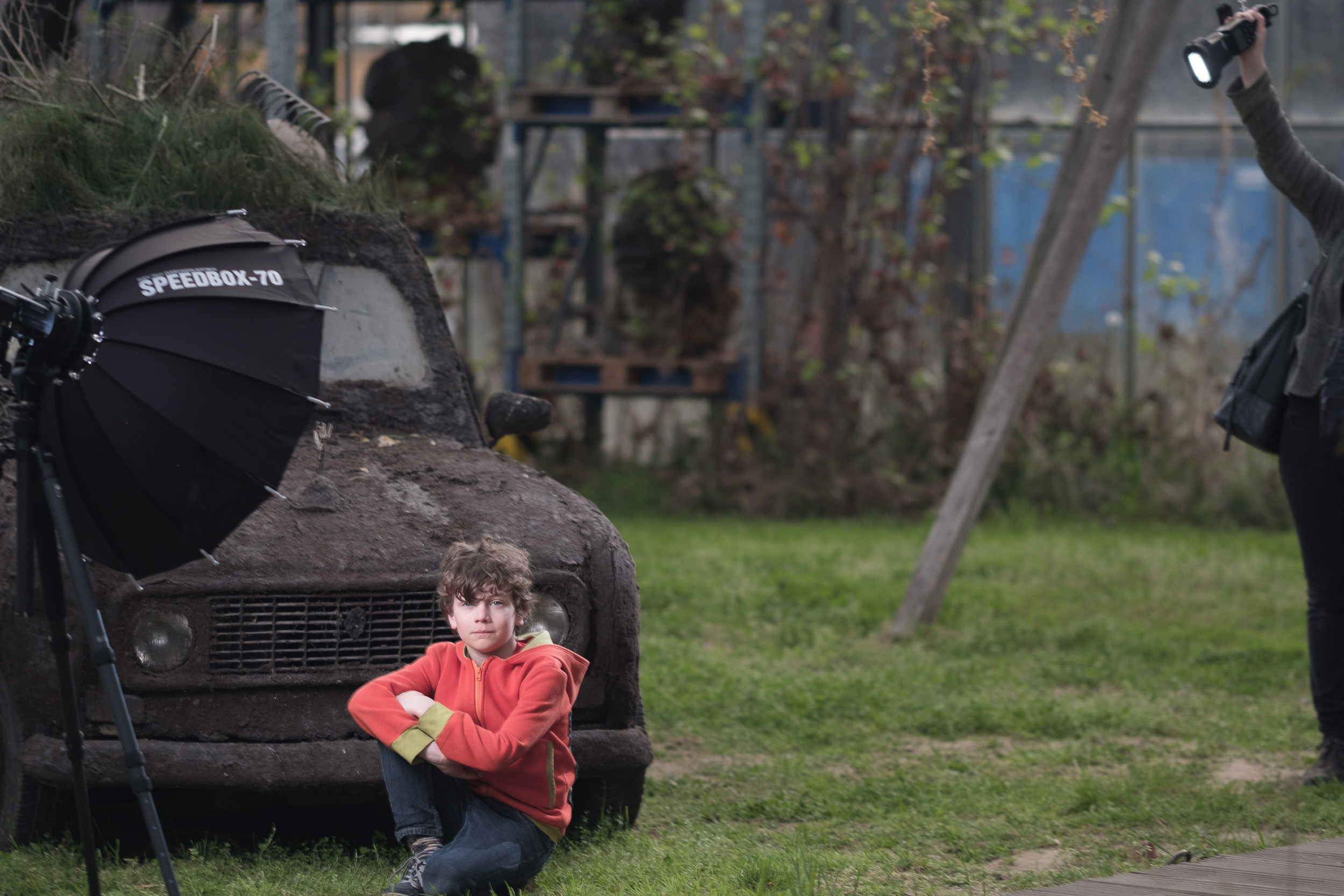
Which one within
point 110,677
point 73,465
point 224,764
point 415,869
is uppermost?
point 73,465

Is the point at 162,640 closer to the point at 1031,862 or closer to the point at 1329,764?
the point at 1031,862

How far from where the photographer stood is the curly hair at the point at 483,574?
358cm

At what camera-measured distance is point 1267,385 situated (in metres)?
4.87

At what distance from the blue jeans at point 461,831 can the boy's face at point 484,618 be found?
1.10 feet

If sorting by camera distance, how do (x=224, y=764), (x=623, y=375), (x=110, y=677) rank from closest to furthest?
1. (x=110, y=677)
2. (x=224, y=764)
3. (x=623, y=375)

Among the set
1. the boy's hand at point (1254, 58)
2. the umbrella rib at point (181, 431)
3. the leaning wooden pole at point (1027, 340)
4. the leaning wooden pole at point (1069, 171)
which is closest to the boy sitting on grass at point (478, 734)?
the umbrella rib at point (181, 431)

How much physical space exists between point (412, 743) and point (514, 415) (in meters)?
1.64

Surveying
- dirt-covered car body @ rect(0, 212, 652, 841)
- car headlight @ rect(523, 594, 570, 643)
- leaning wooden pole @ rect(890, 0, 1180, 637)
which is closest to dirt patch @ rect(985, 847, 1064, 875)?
dirt-covered car body @ rect(0, 212, 652, 841)

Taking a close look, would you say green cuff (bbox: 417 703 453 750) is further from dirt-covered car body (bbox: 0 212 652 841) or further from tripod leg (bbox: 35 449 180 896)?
tripod leg (bbox: 35 449 180 896)

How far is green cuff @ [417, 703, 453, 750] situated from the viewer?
3.57 meters

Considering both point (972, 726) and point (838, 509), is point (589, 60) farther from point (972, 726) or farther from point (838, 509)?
point (972, 726)

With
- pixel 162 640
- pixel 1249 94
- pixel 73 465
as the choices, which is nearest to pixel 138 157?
pixel 162 640

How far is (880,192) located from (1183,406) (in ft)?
9.40

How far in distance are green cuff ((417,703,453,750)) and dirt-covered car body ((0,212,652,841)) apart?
1.26ft
